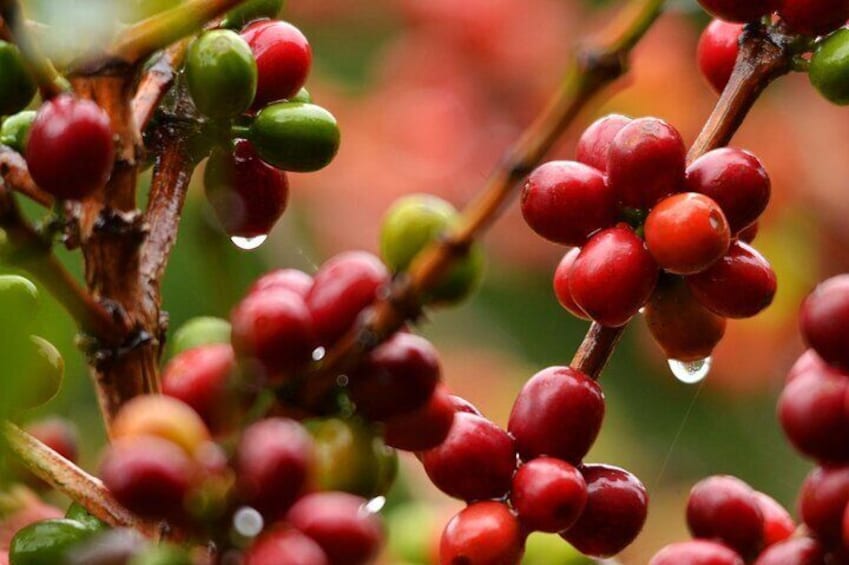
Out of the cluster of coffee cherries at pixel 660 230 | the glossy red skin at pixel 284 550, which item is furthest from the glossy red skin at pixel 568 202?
the glossy red skin at pixel 284 550

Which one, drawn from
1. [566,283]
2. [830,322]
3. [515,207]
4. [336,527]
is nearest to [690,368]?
[566,283]

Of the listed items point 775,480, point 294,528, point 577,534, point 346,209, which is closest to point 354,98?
point 346,209

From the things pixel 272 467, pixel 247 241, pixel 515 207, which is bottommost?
pixel 515 207

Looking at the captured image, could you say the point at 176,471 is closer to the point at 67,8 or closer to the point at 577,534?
the point at 67,8

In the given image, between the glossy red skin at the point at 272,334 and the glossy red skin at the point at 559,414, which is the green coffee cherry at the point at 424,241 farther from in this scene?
the glossy red skin at the point at 559,414

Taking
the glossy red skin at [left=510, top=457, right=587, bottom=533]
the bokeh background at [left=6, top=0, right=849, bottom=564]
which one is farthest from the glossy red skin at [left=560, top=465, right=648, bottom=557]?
the bokeh background at [left=6, top=0, right=849, bottom=564]

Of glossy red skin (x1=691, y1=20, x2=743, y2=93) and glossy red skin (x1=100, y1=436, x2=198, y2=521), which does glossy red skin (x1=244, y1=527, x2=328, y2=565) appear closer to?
glossy red skin (x1=100, y1=436, x2=198, y2=521)

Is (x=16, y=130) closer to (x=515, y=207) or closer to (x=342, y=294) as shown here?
(x=342, y=294)
